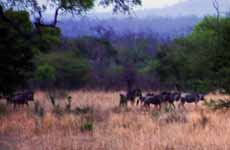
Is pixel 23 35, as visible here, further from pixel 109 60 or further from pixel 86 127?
pixel 109 60

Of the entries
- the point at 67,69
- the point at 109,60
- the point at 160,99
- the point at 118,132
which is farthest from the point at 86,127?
the point at 109,60

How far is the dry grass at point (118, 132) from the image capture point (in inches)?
423

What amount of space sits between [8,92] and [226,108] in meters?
7.22

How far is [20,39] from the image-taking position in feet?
→ 56.0

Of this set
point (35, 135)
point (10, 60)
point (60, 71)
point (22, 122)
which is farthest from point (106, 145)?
point (60, 71)

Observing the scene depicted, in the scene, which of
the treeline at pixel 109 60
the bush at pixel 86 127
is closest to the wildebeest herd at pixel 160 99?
the treeline at pixel 109 60

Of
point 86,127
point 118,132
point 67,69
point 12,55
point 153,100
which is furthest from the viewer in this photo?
point 67,69

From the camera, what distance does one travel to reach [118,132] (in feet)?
41.5

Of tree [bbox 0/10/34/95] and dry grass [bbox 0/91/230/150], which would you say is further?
tree [bbox 0/10/34/95]

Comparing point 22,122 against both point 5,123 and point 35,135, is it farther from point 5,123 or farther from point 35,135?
point 35,135

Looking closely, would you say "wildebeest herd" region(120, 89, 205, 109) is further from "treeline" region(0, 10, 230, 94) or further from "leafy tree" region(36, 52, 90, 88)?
"leafy tree" region(36, 52, 90, 88)

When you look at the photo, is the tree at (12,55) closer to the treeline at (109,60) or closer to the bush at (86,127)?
the treeline at (109,60)

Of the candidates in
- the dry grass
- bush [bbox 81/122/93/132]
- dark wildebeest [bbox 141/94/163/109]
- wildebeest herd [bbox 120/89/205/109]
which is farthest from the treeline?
bush [bbox 81/122/93/132]

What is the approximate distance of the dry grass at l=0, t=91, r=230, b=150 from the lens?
10.7 meters
